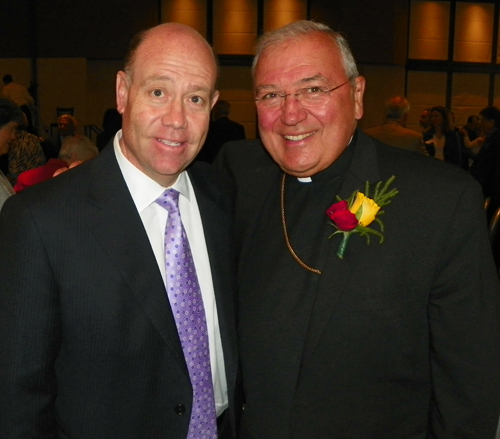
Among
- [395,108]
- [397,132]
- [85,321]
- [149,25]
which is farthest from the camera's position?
[149,25]

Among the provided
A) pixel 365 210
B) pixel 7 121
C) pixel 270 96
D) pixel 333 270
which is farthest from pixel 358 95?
→ pixel 7 121

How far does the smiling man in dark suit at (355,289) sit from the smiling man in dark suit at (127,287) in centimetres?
20

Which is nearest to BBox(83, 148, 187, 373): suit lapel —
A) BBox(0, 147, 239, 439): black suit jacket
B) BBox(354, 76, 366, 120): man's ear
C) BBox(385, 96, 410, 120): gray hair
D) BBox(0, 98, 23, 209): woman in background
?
BBox(0, 147, 239, 439): black suit jacket

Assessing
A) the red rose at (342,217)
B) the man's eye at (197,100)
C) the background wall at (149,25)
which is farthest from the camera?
the background wall at (149,25)

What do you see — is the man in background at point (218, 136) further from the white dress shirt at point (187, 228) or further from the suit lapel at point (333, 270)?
the suit lapel at point (333, 270)

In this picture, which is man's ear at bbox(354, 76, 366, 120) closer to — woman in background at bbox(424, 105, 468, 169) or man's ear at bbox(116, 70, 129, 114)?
man's ear at bbox(116, 70, 129, 114)

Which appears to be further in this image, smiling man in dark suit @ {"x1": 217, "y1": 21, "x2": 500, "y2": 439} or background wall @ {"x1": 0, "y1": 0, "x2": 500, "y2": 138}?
background wall @ {"x1": 0, "y1": 0, "x2": 500, "y2": 138}

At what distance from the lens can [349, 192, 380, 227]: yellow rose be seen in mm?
2084

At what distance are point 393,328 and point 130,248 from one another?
0.89 m

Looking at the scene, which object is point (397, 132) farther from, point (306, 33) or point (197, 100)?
point (197, 100)

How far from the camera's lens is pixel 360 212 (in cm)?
209

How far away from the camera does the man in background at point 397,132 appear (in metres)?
6.23

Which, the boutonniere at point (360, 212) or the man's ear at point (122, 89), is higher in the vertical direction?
the man's ear at point (122, 89)

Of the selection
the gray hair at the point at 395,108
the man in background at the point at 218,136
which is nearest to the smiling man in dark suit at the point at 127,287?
the gray hair at the point at 395,108
